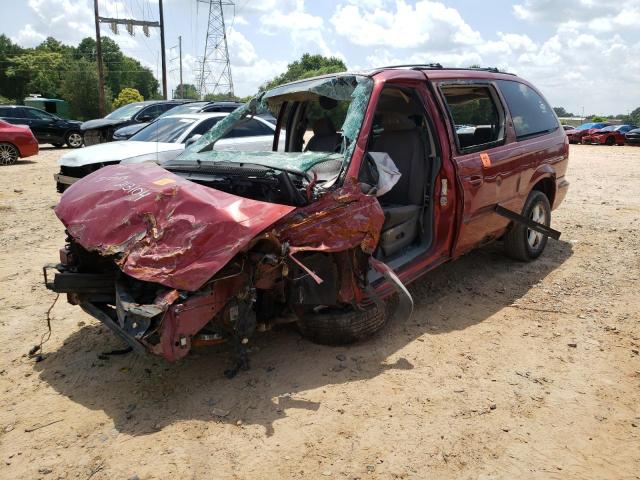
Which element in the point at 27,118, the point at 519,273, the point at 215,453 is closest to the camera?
the point at 215,453

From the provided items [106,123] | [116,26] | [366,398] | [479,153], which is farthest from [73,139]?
[366,398]

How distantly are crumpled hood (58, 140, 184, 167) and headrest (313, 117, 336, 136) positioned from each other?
348 centimetres

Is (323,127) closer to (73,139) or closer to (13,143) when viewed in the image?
(13,143)

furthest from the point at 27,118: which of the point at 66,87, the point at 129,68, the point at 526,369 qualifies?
the point at 129,68

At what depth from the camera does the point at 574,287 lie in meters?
4.79

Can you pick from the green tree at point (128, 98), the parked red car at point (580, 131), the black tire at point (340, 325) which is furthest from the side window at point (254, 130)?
the green tree at point (128, 98)

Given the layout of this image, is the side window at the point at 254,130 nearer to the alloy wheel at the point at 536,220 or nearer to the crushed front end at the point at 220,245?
the crushed front end at the point at 220,245

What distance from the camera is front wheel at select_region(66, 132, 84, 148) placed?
18641 millimetres

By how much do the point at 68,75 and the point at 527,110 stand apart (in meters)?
52.3

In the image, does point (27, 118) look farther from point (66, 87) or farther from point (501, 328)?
point (66, 87)

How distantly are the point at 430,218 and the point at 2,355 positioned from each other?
341 centimetres

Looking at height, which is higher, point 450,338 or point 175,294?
point 175,294

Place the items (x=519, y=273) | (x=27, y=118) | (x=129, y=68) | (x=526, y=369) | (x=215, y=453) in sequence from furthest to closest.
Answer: (x=129, y=68)
(x=27, y=118)
(x=519, y=273)
(x=526, y=369)
(x=215, y=453)

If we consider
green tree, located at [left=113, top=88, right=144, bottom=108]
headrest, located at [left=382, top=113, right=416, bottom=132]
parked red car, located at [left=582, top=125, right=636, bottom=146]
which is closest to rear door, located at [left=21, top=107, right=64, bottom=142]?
headrest, located at [left=382, top=113, right=416, bottom=132]
